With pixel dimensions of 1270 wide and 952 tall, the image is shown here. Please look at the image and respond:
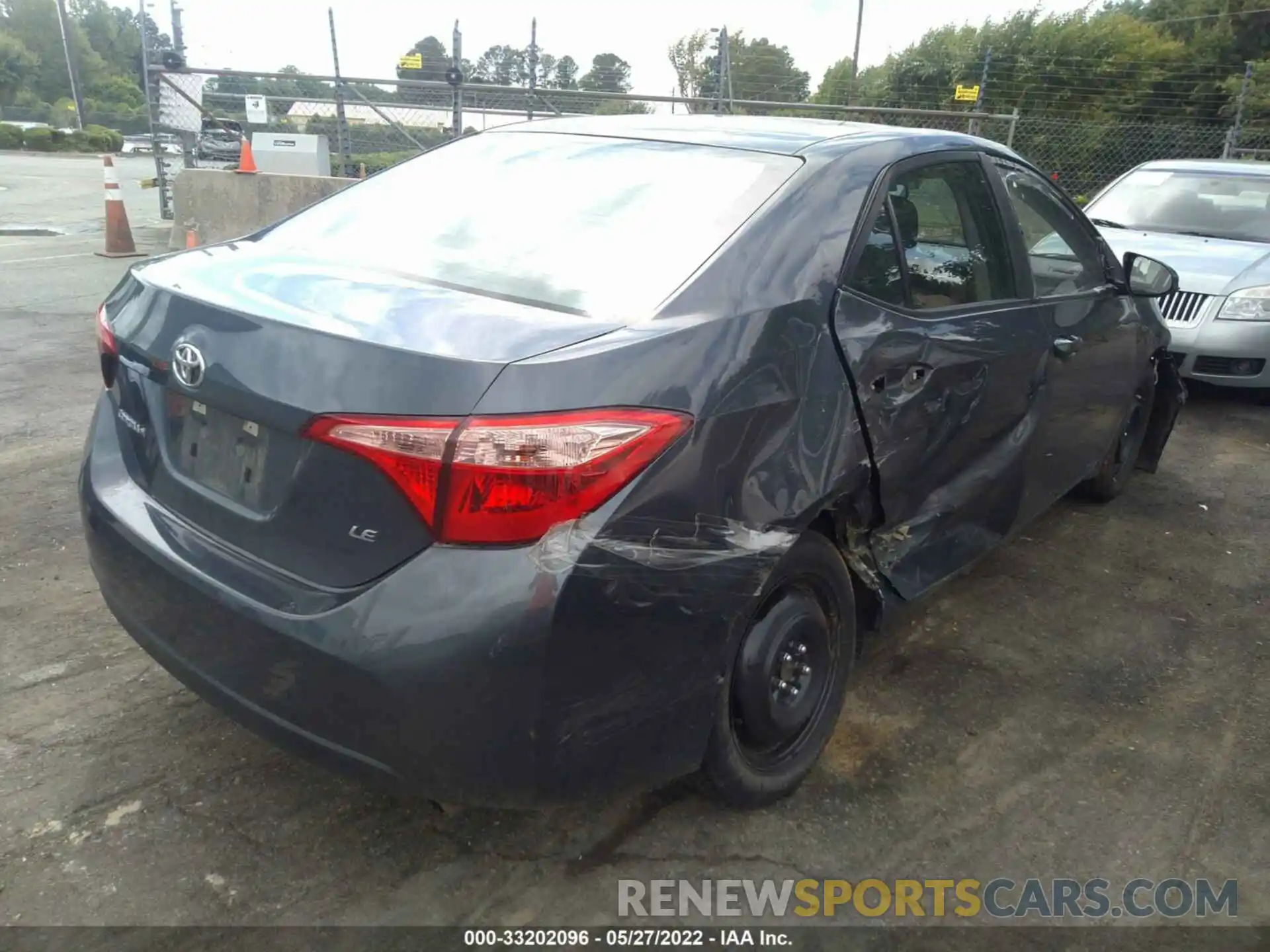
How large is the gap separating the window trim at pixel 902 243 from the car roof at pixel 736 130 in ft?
0.26

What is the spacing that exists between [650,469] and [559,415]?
8.3 inches

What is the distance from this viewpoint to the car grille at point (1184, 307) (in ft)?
21.0

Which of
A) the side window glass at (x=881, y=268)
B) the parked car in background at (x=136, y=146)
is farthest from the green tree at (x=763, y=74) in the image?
the parked car in background at (x=136, y=146)

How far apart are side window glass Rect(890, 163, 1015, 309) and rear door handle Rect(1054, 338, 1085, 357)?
34cm

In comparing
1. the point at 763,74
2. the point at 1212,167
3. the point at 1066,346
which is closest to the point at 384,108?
the point at 1212,167

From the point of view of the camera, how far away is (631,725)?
200 centimetres

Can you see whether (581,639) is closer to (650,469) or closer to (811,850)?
(650,469)

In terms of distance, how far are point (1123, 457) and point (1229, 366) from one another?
7.26ft

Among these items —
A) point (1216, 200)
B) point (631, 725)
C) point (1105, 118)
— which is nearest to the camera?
point (631, 725)

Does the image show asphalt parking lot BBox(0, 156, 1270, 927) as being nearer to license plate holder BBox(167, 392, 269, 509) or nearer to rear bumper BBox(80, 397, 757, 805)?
rear bumper BBox(80, 397, 757, 805)

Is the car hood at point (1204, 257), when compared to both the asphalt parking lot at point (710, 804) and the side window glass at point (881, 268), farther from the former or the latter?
the side window glass at point (881, 268)

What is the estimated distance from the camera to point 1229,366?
21.0 ft

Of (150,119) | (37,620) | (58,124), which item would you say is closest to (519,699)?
(37,620)

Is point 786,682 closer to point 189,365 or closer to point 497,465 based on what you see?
point 497,465
